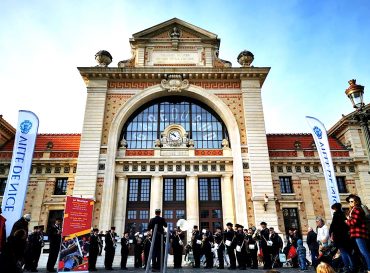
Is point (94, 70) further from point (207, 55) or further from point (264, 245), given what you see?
point (264, 245)

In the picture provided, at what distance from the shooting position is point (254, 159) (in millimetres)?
21172

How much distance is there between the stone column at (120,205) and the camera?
19.8 metres

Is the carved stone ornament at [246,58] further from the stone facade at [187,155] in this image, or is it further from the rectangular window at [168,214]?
the rectangular window at [168,214]

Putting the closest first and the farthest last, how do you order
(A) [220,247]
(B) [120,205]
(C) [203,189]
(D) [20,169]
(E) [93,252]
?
(E) [93,252] → (A) [220,247] → (D) [20,169] → (B) [120,205] → (C) [203,189]

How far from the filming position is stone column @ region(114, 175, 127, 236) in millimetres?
19750

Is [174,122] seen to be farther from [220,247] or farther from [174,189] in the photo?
[220,247]

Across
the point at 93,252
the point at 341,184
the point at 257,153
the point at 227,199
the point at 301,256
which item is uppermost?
the point at 257,153

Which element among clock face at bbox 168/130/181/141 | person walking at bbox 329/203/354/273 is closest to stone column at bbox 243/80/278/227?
clock face at bbox 168/130/181/141

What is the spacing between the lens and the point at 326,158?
1650cm

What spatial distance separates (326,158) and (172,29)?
679 inches

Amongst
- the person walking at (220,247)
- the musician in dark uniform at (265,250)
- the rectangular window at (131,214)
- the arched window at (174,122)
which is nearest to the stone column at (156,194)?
the rectangular window at (131,214)

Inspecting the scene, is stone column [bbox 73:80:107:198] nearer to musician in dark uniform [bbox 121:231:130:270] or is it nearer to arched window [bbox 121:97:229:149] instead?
arched window [bbox 121:97:229:149]

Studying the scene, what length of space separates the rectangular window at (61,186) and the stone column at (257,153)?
1430 centimetres

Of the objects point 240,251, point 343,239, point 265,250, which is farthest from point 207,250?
point 343,239
